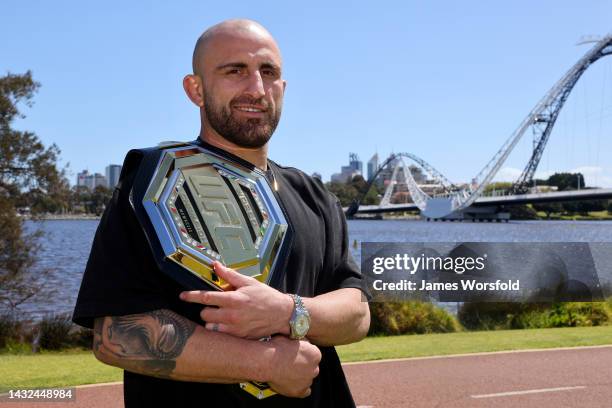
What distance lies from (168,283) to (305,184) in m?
0.60

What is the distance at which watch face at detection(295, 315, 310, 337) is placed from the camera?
1734 mm

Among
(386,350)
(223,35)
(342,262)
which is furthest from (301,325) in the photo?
(386,350)

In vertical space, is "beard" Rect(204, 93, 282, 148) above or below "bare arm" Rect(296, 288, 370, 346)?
above

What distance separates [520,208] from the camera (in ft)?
351

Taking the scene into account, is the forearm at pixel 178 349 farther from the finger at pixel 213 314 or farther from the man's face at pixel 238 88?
the man's face at pixel 238 88

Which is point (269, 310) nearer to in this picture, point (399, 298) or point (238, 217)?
point (238, 217)

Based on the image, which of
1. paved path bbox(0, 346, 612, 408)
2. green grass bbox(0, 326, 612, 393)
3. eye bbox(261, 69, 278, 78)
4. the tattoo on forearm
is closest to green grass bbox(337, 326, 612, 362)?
green grass bbox(0, 326, 612, 393)

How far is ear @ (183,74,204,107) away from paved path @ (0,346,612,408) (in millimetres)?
6712

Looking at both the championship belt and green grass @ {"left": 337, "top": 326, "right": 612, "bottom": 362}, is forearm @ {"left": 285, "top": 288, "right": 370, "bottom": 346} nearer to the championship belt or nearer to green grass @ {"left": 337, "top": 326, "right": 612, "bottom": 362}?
the championship belt

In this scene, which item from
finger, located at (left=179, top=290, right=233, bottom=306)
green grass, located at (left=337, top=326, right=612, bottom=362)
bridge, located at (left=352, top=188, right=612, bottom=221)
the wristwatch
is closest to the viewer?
finger, located at (left=179, top=290, right=233, bottom=306)

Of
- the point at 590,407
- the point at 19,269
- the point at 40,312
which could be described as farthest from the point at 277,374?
the point at 40,312

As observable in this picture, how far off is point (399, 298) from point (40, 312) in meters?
12.0

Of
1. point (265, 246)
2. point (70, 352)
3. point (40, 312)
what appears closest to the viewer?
point (265, 246)

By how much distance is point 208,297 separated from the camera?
160 centimetres
